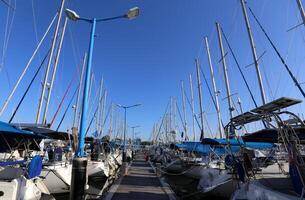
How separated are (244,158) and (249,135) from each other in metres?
1.58

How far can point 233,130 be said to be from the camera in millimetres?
9195

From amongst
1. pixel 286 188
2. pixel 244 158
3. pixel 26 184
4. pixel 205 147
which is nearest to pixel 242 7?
pixel 205 147

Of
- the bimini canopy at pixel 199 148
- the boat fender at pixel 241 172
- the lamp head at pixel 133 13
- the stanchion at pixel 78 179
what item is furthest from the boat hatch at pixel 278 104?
the bimini canopy at pixel 199 148

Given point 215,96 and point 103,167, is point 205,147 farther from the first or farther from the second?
point 103,167

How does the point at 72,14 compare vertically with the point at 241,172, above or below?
above

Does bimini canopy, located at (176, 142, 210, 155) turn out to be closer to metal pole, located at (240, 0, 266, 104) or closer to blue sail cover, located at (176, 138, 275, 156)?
blue sail cover, located at (176, 138, 275, 156)

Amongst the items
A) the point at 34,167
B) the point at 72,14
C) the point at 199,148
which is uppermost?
the point at 72,14

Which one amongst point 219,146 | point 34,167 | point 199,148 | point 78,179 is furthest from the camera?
point 199,148

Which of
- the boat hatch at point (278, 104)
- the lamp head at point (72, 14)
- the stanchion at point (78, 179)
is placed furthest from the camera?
the lamp head at point (72, 14)

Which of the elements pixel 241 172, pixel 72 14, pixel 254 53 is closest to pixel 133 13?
pixel 72 14

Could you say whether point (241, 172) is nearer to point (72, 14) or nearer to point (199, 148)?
point (72, 14)

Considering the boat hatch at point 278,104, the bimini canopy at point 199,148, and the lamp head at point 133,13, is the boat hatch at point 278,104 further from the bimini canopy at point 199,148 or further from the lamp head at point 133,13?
the bimini canopy at point 199,148

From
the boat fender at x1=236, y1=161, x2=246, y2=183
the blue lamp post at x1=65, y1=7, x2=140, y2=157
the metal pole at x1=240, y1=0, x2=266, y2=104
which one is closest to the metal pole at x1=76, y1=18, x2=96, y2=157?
the blue lamp post at x1=65, y1=7, x2=140, y2=157

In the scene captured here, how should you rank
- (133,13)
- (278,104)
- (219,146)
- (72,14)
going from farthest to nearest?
(219,146), (133,13), (72,14), (278,104)
